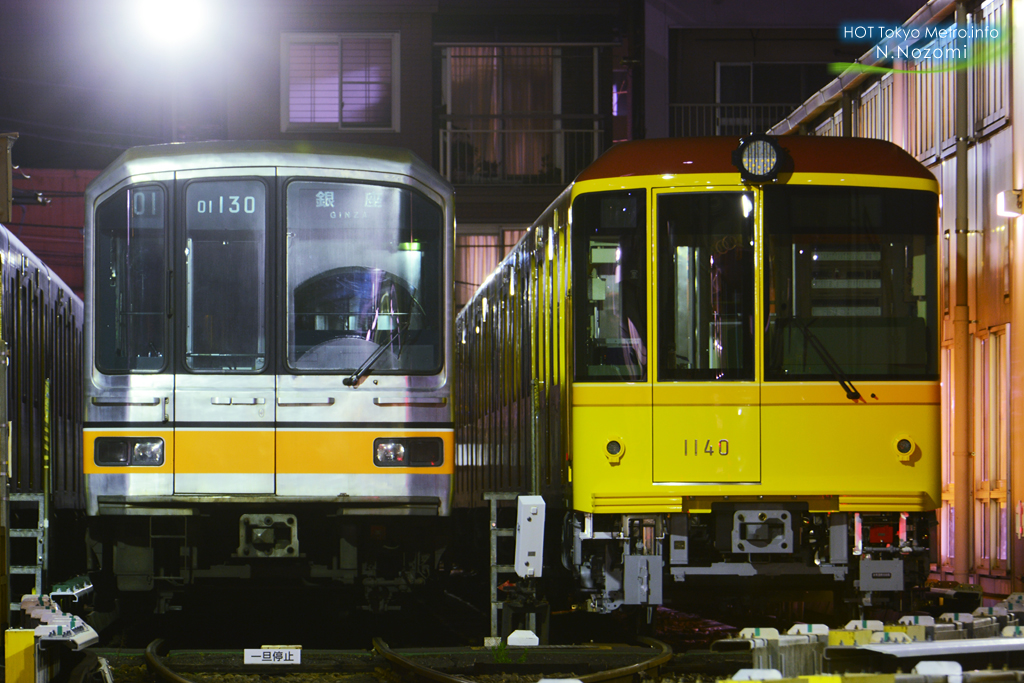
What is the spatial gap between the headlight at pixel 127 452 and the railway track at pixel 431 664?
1313 millimetres

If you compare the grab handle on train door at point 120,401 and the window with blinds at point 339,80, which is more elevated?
the window with blinds at point 339,80

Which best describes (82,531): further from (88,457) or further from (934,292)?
(934,292)

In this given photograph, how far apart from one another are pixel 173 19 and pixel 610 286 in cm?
1166

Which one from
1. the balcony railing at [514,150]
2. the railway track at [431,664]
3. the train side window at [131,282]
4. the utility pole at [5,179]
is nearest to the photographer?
the utility pole at [5,179]

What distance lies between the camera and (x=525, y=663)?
6.91 meters

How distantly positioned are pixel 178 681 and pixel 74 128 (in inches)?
759

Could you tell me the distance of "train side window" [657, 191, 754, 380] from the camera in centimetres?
796

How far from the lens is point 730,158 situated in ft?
26.6

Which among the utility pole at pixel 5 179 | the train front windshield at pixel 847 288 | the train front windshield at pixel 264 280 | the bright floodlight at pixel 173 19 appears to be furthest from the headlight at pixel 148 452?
the bright floodlight at pixel 173 19

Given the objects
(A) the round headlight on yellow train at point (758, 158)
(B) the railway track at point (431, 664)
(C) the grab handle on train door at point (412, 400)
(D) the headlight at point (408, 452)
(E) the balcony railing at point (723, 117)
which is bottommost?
(B) the railway track at point (431, 664)

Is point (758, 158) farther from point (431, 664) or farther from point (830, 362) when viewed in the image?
point (431, 664)

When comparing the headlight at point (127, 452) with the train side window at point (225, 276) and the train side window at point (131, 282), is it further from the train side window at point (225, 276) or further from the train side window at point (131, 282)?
the train side window at point (225, 276)

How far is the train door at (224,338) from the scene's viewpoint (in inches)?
323

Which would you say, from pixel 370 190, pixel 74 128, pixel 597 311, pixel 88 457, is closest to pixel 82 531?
pixel 88 457
